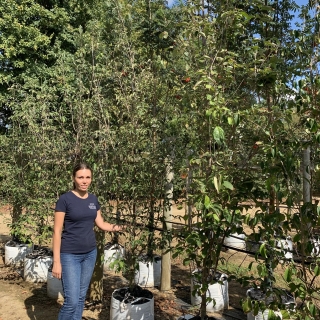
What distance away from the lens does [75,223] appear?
282 cm

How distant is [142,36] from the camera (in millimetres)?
4059

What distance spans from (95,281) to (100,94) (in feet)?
7.09

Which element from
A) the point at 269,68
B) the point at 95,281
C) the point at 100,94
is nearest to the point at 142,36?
the point at 100,94

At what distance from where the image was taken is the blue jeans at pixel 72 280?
8.91 feet

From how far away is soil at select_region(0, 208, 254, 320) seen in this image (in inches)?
152

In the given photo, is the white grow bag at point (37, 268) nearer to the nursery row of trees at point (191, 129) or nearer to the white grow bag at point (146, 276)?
the nursery row of trees at point (191, 129)

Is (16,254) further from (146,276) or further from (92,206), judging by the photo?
(92,206)

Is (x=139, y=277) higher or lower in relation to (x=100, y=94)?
lower

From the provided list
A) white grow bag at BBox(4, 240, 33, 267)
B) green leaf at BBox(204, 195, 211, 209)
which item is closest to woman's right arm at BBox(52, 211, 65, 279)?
green leaf at BBox(204, 195, 211, 209)

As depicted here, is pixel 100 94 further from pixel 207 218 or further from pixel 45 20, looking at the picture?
pixel 45 20

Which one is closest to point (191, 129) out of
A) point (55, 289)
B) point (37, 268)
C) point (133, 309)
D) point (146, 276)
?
point (133, 309)

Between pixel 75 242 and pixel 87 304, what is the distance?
5.25ft

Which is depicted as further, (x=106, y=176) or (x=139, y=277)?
(x=139, y=277)

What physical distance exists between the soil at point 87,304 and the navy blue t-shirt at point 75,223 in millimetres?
1322
